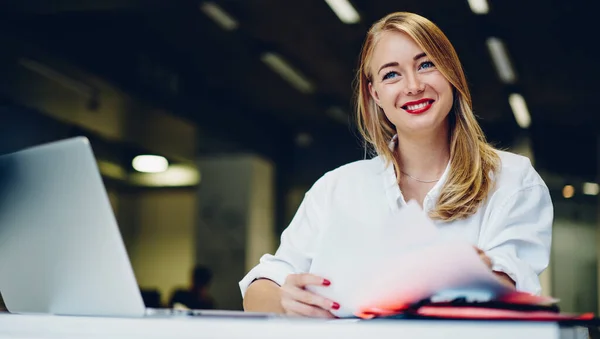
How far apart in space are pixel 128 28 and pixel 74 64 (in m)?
0.59

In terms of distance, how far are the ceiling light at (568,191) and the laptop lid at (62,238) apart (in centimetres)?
730

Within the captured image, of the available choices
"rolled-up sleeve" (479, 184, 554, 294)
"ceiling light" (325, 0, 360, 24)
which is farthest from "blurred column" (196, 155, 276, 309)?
"rolled-up sleeve" (479, 184, 554, 294)

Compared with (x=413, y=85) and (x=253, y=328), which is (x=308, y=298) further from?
(x=413, y=85)

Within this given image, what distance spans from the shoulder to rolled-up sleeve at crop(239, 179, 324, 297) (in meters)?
0.34

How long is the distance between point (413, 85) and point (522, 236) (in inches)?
12.5

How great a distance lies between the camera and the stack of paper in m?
0.81

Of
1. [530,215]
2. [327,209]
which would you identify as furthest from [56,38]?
[530,215]

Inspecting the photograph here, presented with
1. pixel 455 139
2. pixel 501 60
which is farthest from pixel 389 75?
pixel 501 60

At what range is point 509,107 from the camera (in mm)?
8172

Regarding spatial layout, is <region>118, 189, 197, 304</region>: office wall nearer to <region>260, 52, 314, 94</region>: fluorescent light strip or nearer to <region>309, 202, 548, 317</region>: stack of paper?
<region>260, 52, 314, 94</region>: fluorescent light strip

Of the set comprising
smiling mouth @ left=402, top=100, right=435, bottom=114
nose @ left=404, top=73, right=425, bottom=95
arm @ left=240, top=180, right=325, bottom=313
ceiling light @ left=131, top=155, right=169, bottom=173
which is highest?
ceiling light @ left=131, top=155, right=169, bottom=173

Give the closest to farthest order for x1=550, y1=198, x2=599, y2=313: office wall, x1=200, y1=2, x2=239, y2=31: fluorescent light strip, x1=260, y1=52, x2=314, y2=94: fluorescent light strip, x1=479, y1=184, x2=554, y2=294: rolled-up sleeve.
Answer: x1=479, y1=184, x2=554, y2=294: rolled-up sleeve, x1=200, y1=2, x2=239, y2=31: fluorescent light strip, x1=260, y1=52, x2=314, y2=94: fluorescent light strip, x1=550, y1=198, x2=599, y2=313: office wall

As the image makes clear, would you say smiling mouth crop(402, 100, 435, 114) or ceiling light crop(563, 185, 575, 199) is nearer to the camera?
smiling mouth crop(402, 100, 435, 114)

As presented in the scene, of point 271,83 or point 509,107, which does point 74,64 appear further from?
point 509,107
